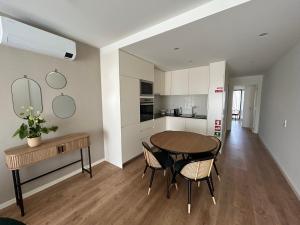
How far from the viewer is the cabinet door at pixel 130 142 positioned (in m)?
2.95

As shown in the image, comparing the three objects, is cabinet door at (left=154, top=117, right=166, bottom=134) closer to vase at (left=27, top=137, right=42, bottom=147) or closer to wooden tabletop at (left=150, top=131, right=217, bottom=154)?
wooden tabletop at (left=150, top=131, right=217, bottom=154)

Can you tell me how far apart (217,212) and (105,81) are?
9.69ft

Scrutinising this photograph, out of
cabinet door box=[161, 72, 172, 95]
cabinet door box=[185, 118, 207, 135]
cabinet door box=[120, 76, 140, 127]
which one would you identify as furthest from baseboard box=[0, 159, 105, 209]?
cabinet door box=[161, 72, 172, 95]

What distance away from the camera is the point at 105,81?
2971 mm

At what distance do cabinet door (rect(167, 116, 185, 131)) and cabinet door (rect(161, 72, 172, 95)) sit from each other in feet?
2.82

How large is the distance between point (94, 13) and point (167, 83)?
10.2 feet

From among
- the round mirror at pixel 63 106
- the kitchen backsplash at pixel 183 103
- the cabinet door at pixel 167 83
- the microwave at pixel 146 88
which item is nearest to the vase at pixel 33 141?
the round mirror at pixel 63 106

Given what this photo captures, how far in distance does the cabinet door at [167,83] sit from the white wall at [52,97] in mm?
2196

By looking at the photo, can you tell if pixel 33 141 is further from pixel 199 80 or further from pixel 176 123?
pixel 199 80

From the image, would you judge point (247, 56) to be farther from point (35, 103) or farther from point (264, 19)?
point (35, 103)

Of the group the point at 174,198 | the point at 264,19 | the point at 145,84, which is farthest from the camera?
the point at 145,84

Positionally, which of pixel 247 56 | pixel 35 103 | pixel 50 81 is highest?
pixel 247 56

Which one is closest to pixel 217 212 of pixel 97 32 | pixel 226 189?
pixel 226 189

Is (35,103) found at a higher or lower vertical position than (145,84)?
lower
